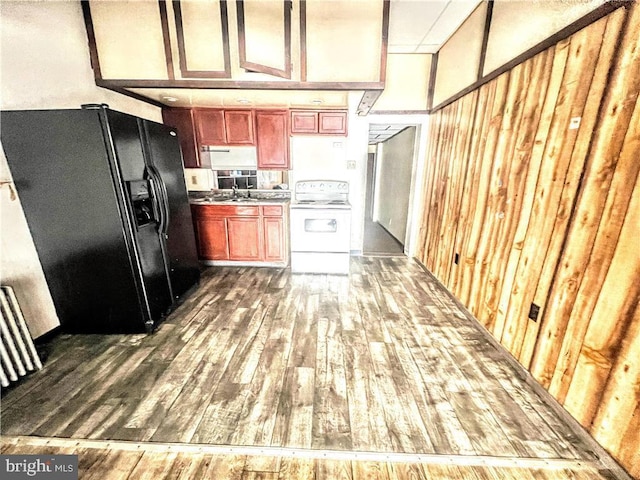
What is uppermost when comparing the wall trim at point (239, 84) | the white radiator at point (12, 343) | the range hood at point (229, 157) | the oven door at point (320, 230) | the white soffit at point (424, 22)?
the white soffit at point (424, 22)

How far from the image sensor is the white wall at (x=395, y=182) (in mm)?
4605

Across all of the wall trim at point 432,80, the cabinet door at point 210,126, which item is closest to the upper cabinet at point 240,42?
the cabinet door at point 210,126

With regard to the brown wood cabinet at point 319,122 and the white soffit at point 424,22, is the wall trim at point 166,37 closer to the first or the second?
the brown wood cabinet at point 319,122

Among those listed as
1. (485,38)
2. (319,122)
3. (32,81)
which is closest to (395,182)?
(319,122)

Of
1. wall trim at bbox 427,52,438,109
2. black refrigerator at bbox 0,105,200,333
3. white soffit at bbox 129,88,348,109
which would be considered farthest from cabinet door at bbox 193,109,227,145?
wall trim at bbox 427,52,438,109

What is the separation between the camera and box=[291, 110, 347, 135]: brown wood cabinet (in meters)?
3.64

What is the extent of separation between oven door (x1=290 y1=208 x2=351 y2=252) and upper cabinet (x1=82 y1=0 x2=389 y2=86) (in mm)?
1425

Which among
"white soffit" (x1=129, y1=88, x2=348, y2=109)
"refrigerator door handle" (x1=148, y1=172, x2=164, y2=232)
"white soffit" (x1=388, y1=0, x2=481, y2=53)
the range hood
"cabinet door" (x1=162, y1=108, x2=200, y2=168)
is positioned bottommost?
"refrigerator door handle" (x1=148, y1=172, x2=164, y2=232)

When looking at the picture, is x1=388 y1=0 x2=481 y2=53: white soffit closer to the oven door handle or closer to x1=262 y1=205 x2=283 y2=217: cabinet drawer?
the oven door handle

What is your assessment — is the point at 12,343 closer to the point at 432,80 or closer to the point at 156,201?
the point at 156,201

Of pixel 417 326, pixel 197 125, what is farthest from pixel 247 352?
pixel 197 125

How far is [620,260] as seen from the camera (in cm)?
120

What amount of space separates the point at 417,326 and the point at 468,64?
8.73ft

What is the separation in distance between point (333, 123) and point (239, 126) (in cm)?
133
